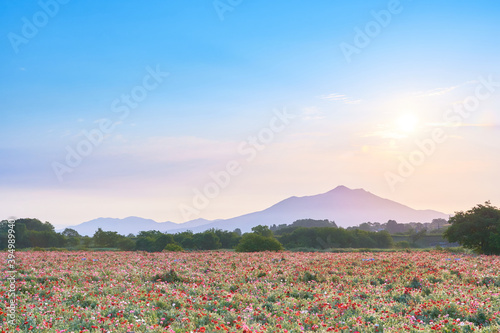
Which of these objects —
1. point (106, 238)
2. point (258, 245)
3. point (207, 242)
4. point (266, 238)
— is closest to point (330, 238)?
point (207, 242)

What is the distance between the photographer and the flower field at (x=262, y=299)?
10638 millimetres

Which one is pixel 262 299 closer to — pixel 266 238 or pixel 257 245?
pixel 257 245

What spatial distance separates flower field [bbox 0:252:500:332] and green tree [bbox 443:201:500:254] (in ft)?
44.8

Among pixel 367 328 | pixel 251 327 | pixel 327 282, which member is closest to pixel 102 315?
pixel 251 327

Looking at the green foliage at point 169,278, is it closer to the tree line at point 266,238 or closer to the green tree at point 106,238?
the tree line at point 266,238

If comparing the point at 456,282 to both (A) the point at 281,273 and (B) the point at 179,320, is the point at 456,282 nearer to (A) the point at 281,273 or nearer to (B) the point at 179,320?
(A) the point at 281,273

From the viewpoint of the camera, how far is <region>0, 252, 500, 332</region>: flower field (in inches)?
419

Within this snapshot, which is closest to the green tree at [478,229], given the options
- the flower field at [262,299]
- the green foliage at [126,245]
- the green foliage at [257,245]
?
the flower field at [262,299]

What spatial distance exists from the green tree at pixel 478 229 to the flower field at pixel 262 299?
44.8 feet

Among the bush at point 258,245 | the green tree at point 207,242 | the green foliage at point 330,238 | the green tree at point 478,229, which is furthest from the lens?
the green foliage at point 330,238

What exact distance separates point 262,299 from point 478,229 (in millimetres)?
29447

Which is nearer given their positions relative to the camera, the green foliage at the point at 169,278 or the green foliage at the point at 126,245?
the green foliage at the point at 169,278

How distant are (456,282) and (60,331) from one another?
15.6 metres

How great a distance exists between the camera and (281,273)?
67.9ft
